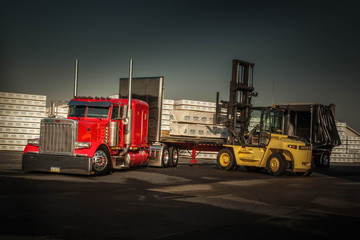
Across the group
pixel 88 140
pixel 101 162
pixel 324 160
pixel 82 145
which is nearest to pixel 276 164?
pixel 101 162

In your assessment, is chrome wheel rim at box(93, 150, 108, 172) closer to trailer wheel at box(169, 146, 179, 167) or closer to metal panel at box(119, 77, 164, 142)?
metal panel at box(119, 77, 164, 142)

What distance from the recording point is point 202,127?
21578mm

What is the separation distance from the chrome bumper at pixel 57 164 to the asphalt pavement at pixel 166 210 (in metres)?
0.49

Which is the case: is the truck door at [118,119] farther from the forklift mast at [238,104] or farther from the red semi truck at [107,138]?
the forklift mast at [238,104]

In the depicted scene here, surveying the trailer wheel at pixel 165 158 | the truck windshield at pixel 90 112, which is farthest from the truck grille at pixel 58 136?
the trailer wheel at pixel 165 158

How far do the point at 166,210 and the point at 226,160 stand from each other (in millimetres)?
11360

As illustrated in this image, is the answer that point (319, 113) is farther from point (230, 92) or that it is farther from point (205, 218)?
point (205, 218)

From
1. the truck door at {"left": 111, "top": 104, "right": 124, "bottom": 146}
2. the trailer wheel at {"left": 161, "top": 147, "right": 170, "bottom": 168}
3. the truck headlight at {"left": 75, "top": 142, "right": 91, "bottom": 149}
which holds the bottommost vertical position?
the trailer wheel at {"left": 161, "top": 147, "right": 170, "bottom": 168}

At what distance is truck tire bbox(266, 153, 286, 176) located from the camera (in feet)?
54.9

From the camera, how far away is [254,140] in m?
17.9

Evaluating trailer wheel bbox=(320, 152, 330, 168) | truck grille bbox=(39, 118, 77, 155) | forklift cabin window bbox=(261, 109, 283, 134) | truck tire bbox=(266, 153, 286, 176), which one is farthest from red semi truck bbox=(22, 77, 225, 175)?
trailer wheel bbox=(320, 152, 330, 168)

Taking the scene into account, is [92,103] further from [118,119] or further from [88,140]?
[88,140]

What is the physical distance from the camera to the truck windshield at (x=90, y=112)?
591 inches

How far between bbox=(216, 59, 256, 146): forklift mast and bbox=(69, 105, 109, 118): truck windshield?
6.26 metres
